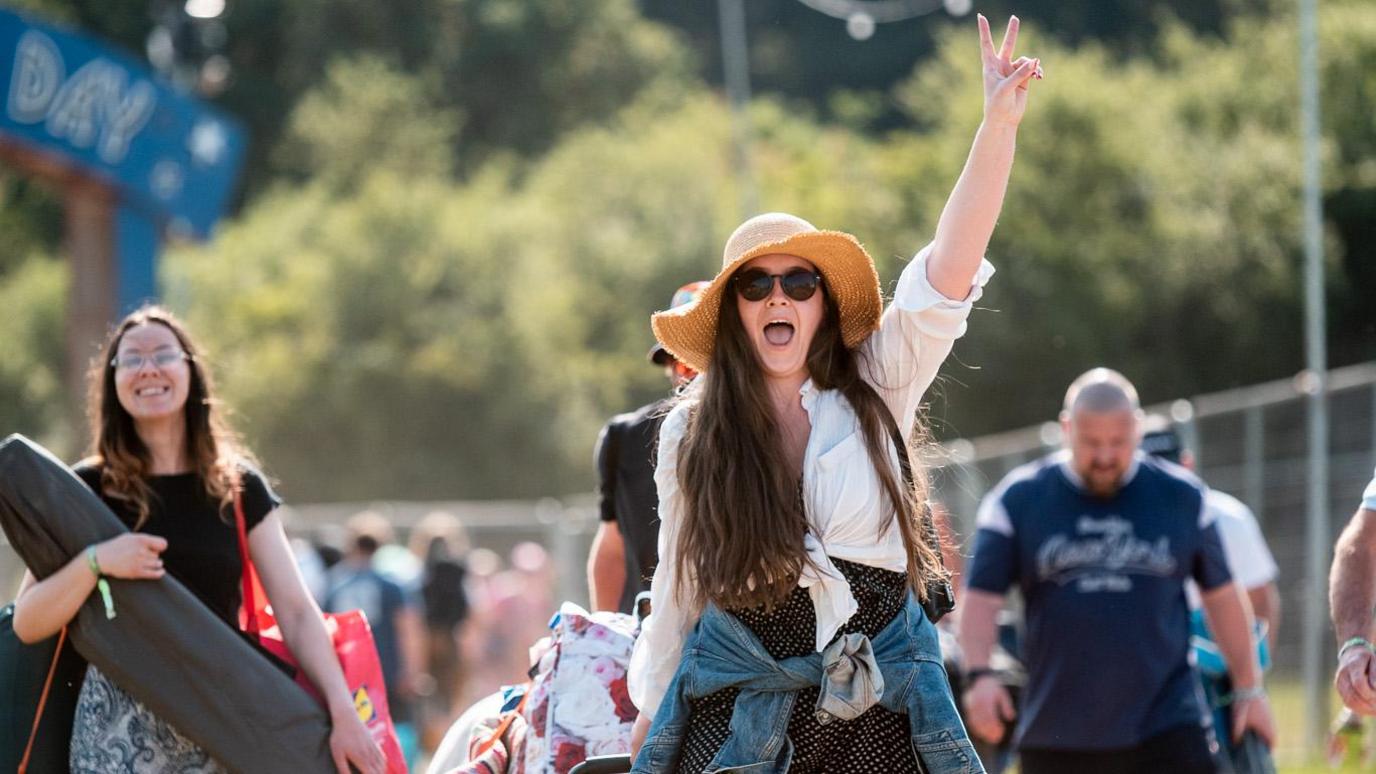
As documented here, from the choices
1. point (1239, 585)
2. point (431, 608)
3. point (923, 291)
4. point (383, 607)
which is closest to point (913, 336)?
point (923, 291)

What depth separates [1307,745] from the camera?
13414 mm

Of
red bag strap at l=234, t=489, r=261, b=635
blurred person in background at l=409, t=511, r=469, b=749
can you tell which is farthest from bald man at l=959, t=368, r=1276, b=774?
blurred person in background at l=409, t=511, r=469, b=749

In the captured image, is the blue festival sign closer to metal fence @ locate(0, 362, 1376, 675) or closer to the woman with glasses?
metal fence @ locate(0, 362, 1376, 675)

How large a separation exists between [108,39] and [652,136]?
1507 centimetres

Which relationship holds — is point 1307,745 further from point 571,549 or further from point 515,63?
point 515,63

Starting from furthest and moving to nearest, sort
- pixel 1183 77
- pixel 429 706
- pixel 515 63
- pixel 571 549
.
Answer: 1. pixel 515 63
2. pixel 1183 77
3. pixel 571 549
4. pixel 429 706

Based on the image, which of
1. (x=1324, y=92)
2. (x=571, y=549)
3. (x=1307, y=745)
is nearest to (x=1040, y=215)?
(x=1324, y=92)

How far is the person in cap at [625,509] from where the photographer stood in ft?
22.1

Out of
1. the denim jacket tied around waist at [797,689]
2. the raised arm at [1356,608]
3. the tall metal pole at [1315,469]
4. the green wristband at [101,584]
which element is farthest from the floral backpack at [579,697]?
the tall metal pole at [1315,469]

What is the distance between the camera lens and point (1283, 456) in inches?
572

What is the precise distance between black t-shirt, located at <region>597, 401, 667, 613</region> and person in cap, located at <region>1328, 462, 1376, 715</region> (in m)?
2.20

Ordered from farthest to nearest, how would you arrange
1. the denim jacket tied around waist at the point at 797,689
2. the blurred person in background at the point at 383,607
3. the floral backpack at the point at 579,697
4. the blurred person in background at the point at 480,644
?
the blurred person in background at the point at 480,644 < the blurred person in background at the point at 383,607 < the floral backpack at the point at 579,697 < the denim jacket tied around waist at the point at 797,689

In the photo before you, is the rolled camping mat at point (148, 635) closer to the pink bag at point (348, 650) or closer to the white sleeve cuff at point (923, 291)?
the pink bag at point (348, 650)

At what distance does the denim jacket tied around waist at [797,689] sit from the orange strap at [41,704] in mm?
2220
